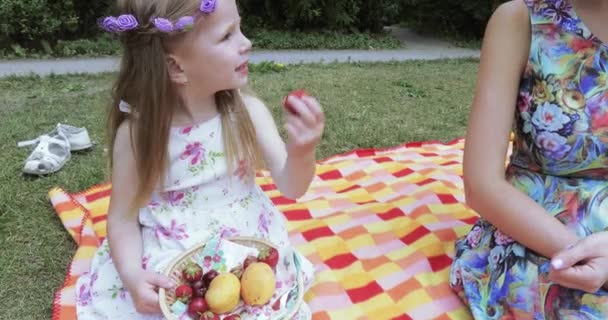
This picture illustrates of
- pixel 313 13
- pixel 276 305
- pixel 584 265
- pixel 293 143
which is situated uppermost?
pixel 293 143

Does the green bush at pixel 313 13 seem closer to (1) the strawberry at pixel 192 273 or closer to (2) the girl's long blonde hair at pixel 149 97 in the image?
(2) the girl's long blonde hair at pixel 149 97

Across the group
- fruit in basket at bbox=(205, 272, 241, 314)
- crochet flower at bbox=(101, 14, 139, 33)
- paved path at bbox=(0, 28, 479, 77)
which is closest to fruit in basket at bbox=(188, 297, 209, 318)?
fruit in basket at bbox=(205, 272, 241, 314)

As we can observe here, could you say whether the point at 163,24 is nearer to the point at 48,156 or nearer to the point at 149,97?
the point at 149,97

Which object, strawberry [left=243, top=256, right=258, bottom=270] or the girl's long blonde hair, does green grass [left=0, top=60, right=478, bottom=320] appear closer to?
the girl's long blonde hair

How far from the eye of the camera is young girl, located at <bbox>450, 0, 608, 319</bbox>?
4.52 feet

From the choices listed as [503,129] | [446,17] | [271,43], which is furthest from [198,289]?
[446,17]

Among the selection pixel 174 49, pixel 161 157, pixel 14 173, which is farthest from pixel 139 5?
pixel 14 173

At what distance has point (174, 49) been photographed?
148 cm

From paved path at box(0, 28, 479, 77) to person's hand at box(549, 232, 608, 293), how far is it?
143 inches

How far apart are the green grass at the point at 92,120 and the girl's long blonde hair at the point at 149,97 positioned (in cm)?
58

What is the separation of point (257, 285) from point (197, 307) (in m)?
0.15

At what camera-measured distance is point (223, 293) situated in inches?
54.8

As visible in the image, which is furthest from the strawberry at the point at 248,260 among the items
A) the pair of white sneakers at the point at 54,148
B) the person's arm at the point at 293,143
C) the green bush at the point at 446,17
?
the green bush at the point at 446,17

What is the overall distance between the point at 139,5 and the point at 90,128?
1.94 meters
